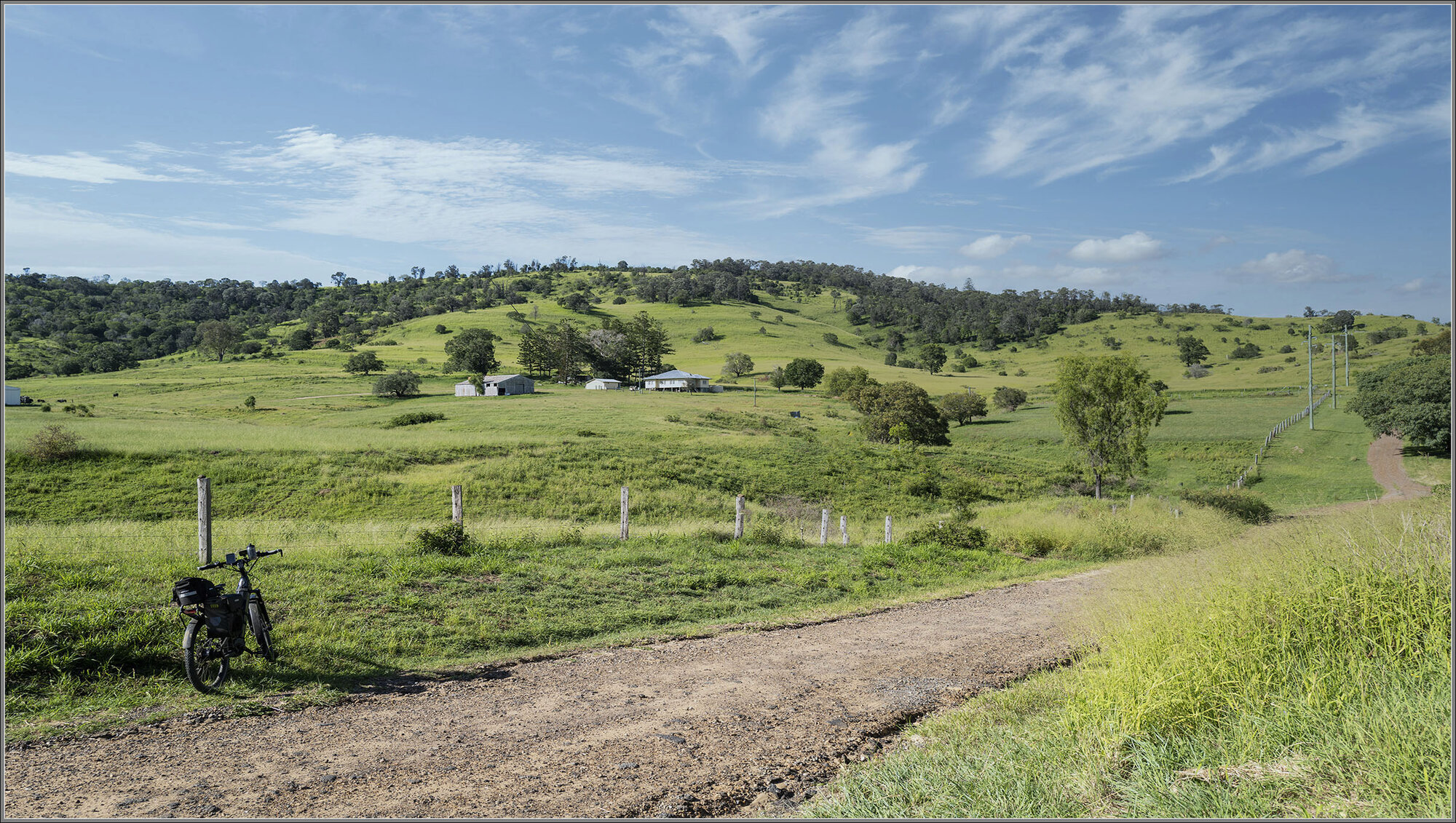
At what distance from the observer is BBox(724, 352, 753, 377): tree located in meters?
112

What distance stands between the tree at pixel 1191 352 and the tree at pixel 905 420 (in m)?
77.9

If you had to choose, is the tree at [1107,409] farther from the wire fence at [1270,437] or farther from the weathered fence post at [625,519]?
the weathered fence post at [625,519]

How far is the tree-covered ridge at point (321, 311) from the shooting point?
10625cm

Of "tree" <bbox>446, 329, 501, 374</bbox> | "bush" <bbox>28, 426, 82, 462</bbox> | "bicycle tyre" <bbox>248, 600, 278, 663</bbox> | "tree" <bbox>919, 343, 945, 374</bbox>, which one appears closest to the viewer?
"bicycle tyre" <bbox>248, 600, 278, 663</bbox>

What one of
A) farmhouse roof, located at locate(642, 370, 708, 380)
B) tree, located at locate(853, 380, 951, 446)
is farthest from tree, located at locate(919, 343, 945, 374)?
tree, located at locate(853, 380, 951, 446)

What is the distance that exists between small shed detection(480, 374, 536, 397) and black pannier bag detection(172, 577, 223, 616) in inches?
2799

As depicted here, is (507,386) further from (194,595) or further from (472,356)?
(194,595)

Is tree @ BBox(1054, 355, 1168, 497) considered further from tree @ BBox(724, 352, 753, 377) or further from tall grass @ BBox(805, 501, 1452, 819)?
tree @ BBox(724, 352, 753, 377)

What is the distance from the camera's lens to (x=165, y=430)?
39406mm

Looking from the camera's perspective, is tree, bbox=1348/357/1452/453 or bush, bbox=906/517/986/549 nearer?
bush, bbox=906/517/986/549

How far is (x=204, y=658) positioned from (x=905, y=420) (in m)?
49.1

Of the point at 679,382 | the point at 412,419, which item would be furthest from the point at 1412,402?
the point at 679,382

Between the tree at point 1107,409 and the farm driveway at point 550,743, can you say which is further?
the tree at point 1107,409

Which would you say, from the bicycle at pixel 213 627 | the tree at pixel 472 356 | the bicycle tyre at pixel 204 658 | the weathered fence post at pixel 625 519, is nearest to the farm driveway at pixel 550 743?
the bicycle tyre at pixel 204 658
